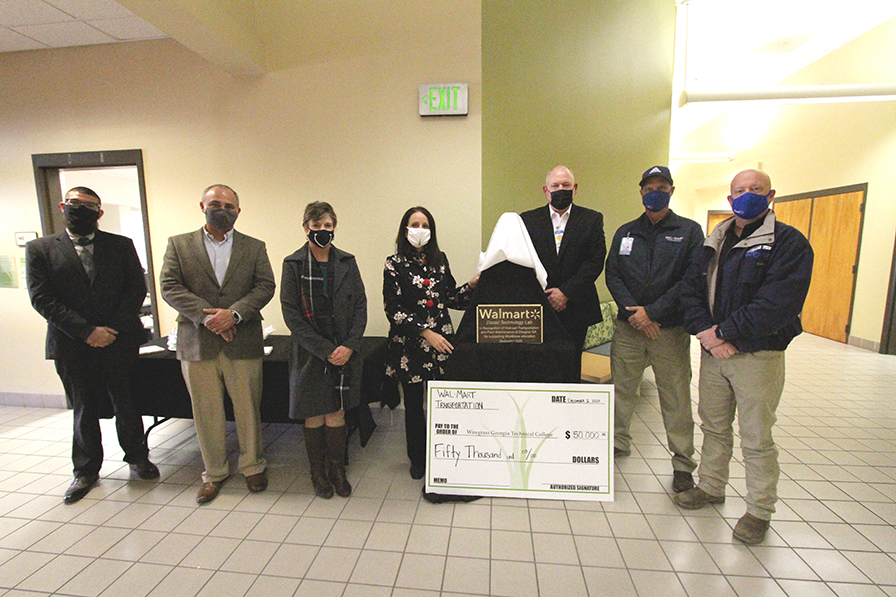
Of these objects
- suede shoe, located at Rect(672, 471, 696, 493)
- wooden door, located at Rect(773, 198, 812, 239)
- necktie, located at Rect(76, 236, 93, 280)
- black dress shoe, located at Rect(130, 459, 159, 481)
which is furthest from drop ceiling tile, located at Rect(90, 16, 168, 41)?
wooden door, located at Rect(773, 198, 812, 239)

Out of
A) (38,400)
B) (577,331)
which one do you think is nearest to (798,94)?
(577,331)

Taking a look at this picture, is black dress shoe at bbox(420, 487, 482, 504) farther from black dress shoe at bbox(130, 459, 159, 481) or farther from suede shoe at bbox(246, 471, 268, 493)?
black dress shoe at bbox(130, 459, 159, 481)

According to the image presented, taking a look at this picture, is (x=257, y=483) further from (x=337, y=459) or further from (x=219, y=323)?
(x=219, y=323)

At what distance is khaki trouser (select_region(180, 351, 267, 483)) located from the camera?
228 cm

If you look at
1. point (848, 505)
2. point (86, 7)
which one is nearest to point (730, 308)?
point (848, 505)

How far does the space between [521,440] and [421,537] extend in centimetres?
70

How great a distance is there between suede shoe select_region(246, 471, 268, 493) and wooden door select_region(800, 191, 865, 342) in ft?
25.6

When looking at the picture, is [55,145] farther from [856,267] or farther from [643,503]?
[856,267]

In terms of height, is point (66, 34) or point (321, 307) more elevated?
point (66, 34)

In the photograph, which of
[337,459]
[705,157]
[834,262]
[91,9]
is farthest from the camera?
[705,157]

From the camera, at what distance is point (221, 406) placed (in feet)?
7.70

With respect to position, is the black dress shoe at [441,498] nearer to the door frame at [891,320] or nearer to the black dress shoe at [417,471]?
the black dress shoe at [417,471]

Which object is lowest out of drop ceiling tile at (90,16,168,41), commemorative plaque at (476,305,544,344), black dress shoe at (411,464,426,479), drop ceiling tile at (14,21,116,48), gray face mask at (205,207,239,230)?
black dress shoe at (411,464,426,479)

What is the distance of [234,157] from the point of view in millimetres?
3334
